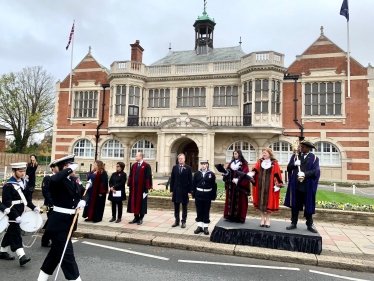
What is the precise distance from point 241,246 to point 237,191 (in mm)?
1292

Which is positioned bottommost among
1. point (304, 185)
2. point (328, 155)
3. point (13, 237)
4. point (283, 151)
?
point (13, 237)

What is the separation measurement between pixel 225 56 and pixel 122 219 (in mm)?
21687

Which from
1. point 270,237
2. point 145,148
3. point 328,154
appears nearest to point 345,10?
point 328,154

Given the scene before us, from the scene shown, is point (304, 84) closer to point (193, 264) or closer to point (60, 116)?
point (193, 264)

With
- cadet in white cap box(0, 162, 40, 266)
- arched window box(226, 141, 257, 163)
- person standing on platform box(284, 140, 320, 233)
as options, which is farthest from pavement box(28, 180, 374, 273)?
arched window box(226, 141, 257, 163)

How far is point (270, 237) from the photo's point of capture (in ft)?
19.2

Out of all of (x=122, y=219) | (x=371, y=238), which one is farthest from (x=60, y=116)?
(x=371, y=238)

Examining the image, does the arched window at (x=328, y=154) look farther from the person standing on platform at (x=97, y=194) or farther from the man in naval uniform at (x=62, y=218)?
the man in naval uniform at (x=62, y=218)

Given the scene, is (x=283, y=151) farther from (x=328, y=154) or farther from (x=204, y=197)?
(x=204, y=197)

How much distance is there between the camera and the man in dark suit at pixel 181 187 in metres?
7.50

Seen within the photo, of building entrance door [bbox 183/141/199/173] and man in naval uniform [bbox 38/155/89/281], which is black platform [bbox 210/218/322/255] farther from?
building entrance door [bbox 183/141/199/173]

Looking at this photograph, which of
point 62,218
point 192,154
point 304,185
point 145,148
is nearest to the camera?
point 62,218

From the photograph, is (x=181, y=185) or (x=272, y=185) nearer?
(x=272, y=185)

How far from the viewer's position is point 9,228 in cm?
492
